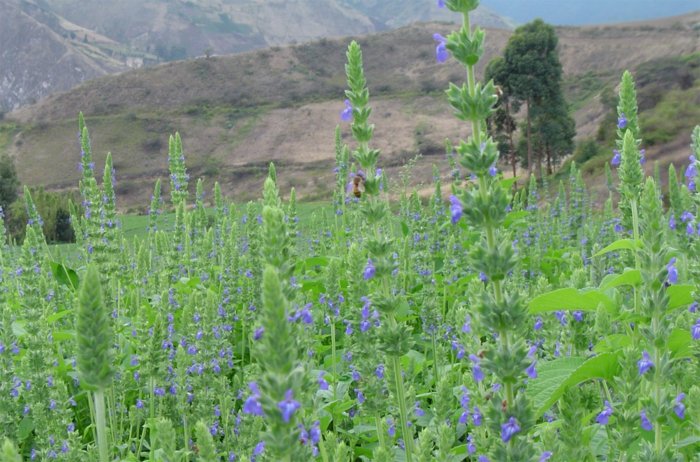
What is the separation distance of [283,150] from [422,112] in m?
16.1

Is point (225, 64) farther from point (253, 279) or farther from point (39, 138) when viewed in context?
point (253, 279)

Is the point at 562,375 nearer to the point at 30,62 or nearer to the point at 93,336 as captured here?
the point at 93,336

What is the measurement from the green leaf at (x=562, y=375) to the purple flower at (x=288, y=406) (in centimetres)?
111

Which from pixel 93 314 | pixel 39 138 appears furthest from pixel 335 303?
pixel 39 138

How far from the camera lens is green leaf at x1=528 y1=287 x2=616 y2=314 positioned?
8.13 ft

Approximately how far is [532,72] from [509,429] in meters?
37.0

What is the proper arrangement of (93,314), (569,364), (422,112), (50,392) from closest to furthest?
(93,314) → (569,364) → (50,392) → (422,112)

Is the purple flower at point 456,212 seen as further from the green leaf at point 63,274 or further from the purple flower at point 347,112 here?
the green leaf at point 63,274

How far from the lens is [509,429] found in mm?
1650

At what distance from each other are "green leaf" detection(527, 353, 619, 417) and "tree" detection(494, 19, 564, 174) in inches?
1358

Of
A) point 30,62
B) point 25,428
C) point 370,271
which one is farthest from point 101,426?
point 30,62

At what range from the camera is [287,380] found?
142cm

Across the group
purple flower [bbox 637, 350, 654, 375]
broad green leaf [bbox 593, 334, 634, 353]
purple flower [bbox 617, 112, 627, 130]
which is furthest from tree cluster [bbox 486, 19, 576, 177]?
purple flower [bbox 637, 350, 654, 375]

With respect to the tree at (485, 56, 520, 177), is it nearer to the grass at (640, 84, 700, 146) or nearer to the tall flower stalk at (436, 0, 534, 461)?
the grass at (640, 84, 700, 146)
